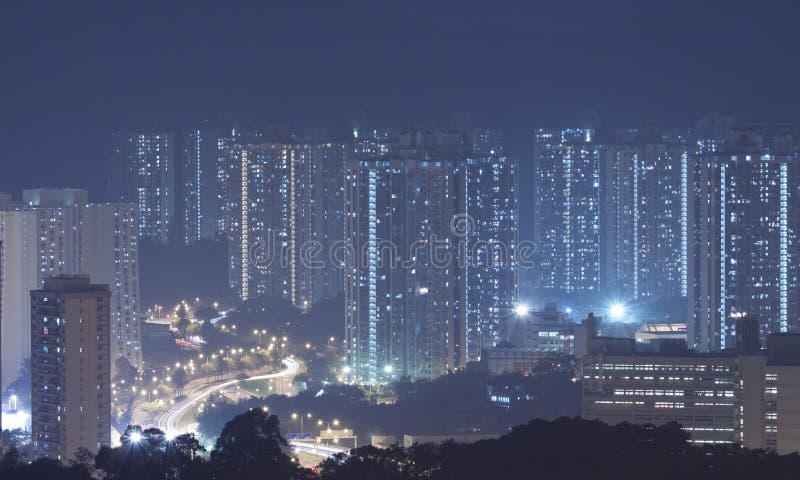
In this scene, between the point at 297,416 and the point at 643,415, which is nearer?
the point at 643,415

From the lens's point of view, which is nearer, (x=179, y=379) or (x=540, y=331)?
(x=179, y=379)

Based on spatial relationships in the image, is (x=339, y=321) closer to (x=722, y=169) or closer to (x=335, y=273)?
(x=335, y=273)

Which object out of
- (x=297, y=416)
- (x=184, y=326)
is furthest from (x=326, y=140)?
(x=297, y=416)

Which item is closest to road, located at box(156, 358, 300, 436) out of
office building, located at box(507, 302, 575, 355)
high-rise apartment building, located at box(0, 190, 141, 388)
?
high-rise apartment building, located at box(0, 190, 141, 388)

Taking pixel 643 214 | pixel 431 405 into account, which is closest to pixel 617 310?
pixel 643 214

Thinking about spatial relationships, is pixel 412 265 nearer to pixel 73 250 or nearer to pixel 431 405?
pixel 431 405

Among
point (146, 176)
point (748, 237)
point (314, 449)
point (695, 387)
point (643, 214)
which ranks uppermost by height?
point (146, 176)
